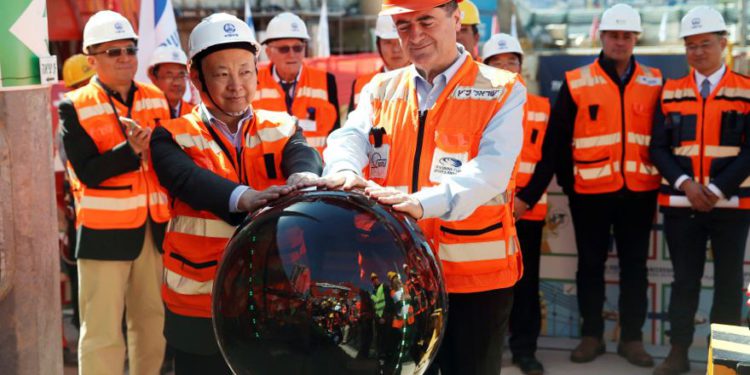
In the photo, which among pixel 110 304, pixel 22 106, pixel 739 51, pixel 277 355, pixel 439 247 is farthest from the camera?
pixel 739 51

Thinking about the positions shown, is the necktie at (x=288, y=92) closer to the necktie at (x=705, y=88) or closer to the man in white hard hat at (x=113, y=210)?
the man in white hard hat at (x=113, y=210)

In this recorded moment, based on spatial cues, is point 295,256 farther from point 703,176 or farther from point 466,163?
point 703,176

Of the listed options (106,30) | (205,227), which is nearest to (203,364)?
(205,227)

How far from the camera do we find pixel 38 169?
386 cm

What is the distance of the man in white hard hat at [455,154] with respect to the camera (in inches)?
123

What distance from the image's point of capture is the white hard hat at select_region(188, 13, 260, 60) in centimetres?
328

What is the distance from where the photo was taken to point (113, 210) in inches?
207

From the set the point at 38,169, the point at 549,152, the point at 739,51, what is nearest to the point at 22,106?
the point at 38,169

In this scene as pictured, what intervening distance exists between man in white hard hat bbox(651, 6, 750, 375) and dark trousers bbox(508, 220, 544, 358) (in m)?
0.79

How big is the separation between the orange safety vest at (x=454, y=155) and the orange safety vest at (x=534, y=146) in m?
3.03

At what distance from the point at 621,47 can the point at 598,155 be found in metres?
0.71

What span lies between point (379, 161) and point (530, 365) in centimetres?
344

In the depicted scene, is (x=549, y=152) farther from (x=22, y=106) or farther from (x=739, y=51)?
(x=739, y=51)

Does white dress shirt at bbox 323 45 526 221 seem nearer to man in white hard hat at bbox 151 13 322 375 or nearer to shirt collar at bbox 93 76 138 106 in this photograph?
man in white hard hat at bbox 151 13 322 375
